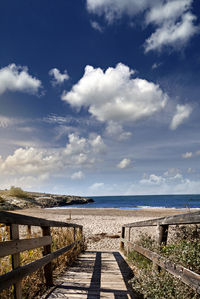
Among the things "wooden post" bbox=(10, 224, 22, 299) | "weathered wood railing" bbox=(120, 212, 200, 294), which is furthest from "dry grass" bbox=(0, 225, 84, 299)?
"weathered wood railing" bbox=(120, 212, 200, 294)

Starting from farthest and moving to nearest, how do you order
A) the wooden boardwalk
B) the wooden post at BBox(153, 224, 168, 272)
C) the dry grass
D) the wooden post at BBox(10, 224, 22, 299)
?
the wooden post at BBox(153, 224, 168, 272)
the wooden boardwalk
the dry grass
the wooden post at BBox(10, 224, 22, 299)

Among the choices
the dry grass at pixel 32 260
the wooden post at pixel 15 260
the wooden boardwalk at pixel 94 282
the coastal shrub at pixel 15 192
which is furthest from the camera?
the coastal shrub at pixel 15 192

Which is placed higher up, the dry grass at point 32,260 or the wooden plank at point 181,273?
the wooden plank at point 181,273

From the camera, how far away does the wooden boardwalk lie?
403cm

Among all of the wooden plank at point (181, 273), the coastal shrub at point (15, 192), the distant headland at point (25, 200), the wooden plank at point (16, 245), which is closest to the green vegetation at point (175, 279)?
the wooden plank at point (181, 273)

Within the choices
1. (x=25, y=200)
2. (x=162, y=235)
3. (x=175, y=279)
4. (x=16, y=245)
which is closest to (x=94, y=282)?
(x=162, y=235)

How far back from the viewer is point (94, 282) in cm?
473

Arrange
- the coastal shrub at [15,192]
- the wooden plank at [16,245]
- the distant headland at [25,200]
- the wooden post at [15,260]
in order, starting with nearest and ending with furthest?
the wooden plank at [16,245]
the wooden post at [15,260]
the distant headland at [25,200]
the coastal shrub at [15,192]

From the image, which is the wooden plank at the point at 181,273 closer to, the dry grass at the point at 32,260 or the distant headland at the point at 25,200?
the dry grass at the point at 32,260

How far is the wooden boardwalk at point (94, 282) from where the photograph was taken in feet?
13.2

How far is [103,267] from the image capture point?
6.13 meters

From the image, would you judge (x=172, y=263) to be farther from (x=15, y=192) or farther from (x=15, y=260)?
(x=15, y=192)

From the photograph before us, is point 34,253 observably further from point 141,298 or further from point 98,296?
point 141,298

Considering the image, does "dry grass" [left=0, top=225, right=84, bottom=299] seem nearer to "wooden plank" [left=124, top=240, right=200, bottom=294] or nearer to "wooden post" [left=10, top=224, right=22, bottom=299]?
"wooden post" [left=10, top=224, right=22, bottom=299]
